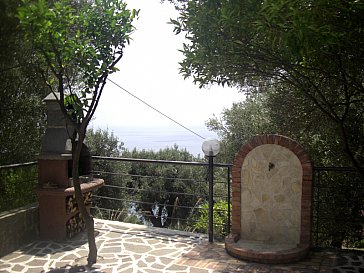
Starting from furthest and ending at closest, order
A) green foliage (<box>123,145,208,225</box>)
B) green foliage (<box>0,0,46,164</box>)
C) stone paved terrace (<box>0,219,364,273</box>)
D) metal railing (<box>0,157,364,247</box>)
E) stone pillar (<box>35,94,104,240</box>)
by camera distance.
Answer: green foliage (<box>123,145,208,225</box>) < green foliage (<box>0,0,46,164</box>) < metal railing (<box>0,157,364,247</box>) < stone pillar (<box>35,94,104,240</box>) < stone paved terrace (<box>0,219,364,273</box>)

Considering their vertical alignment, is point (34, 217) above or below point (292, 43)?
below

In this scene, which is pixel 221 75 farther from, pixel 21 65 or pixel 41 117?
pixel 41 117

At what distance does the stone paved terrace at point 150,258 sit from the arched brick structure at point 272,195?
0.88ft

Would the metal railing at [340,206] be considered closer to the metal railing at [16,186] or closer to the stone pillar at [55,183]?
the stone pillar at [55,183]

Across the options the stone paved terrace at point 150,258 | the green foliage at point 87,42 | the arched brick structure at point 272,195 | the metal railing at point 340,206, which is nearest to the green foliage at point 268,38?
the green foliage at point 87,42

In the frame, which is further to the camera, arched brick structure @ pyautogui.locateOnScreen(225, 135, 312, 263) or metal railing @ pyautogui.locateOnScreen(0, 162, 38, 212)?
metal railing @ pyautogui.locateOnScreen(0, 162, 38, 212)

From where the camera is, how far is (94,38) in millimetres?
4215

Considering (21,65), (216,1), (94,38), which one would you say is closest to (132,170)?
(21,65)

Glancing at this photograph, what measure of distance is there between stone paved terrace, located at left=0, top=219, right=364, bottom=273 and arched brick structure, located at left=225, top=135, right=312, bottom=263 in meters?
0.27

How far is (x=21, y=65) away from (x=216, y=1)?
15.3 ft

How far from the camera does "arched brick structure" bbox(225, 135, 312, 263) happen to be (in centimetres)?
485

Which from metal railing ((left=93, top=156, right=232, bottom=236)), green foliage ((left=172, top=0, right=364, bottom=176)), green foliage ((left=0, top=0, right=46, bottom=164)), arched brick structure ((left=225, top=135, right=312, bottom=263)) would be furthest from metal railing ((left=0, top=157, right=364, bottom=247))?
green foliage ((left=172, top=0, right=364, bottom=176))

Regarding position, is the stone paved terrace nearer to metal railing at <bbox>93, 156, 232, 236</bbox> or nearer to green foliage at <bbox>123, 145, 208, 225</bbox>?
metal railing at <bbox>93, 156, 232, 236</bbox>

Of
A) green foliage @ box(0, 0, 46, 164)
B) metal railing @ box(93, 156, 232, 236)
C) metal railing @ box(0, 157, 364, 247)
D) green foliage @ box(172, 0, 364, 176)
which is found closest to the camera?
green foliage @ box(172, 0, 364, 176)
